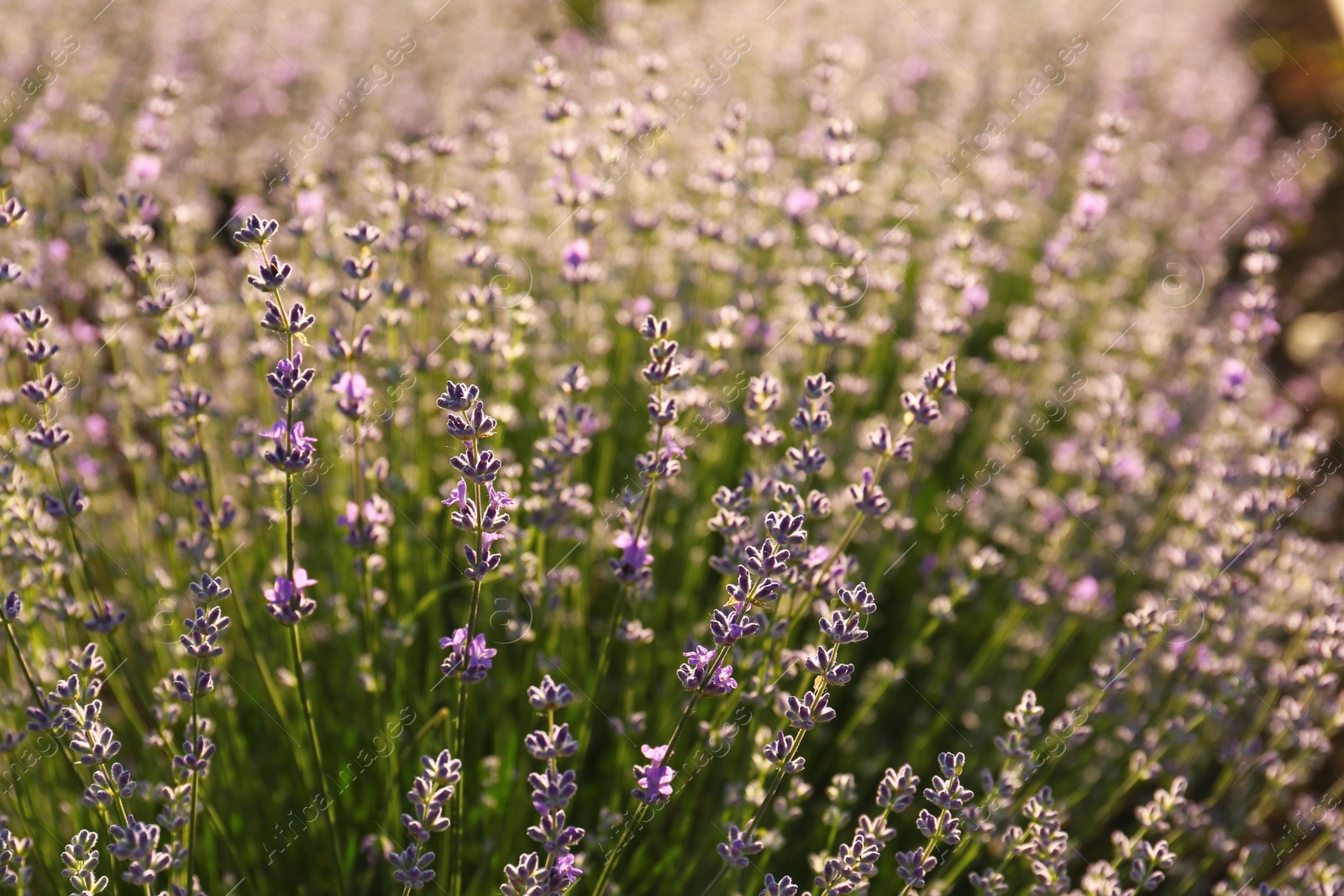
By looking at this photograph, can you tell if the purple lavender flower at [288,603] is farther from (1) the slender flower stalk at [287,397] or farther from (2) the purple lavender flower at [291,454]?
(2) the purple lavender flower at [291,454]

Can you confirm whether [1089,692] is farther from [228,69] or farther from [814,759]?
[228,69]

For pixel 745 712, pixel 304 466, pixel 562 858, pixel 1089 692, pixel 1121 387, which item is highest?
pixel 304 466

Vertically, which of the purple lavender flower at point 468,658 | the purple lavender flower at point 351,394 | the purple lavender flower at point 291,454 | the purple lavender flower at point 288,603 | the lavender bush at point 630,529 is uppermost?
the purple lavender flower at point 291,454

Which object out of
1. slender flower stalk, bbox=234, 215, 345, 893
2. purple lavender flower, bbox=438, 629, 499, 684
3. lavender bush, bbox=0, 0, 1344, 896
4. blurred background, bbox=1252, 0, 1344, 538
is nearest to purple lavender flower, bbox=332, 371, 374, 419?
lavender bush, bbox=0, 0, 1344, 896

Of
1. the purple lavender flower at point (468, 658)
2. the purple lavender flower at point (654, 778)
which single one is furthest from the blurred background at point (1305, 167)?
the purple lavender flower at point (468, 658)

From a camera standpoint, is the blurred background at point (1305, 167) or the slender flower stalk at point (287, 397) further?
the blurred background at point (1305, 167)

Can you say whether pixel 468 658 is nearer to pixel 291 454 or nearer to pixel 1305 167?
pixel 291 454

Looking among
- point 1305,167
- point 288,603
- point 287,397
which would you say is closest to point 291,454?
point 287,397

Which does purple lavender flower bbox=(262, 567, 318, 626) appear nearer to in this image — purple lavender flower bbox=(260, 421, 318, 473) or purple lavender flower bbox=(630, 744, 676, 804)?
purple lavender flower bbox=(260, 421, 318, 473)

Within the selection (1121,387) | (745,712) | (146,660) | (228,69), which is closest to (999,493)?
(1121,387)
